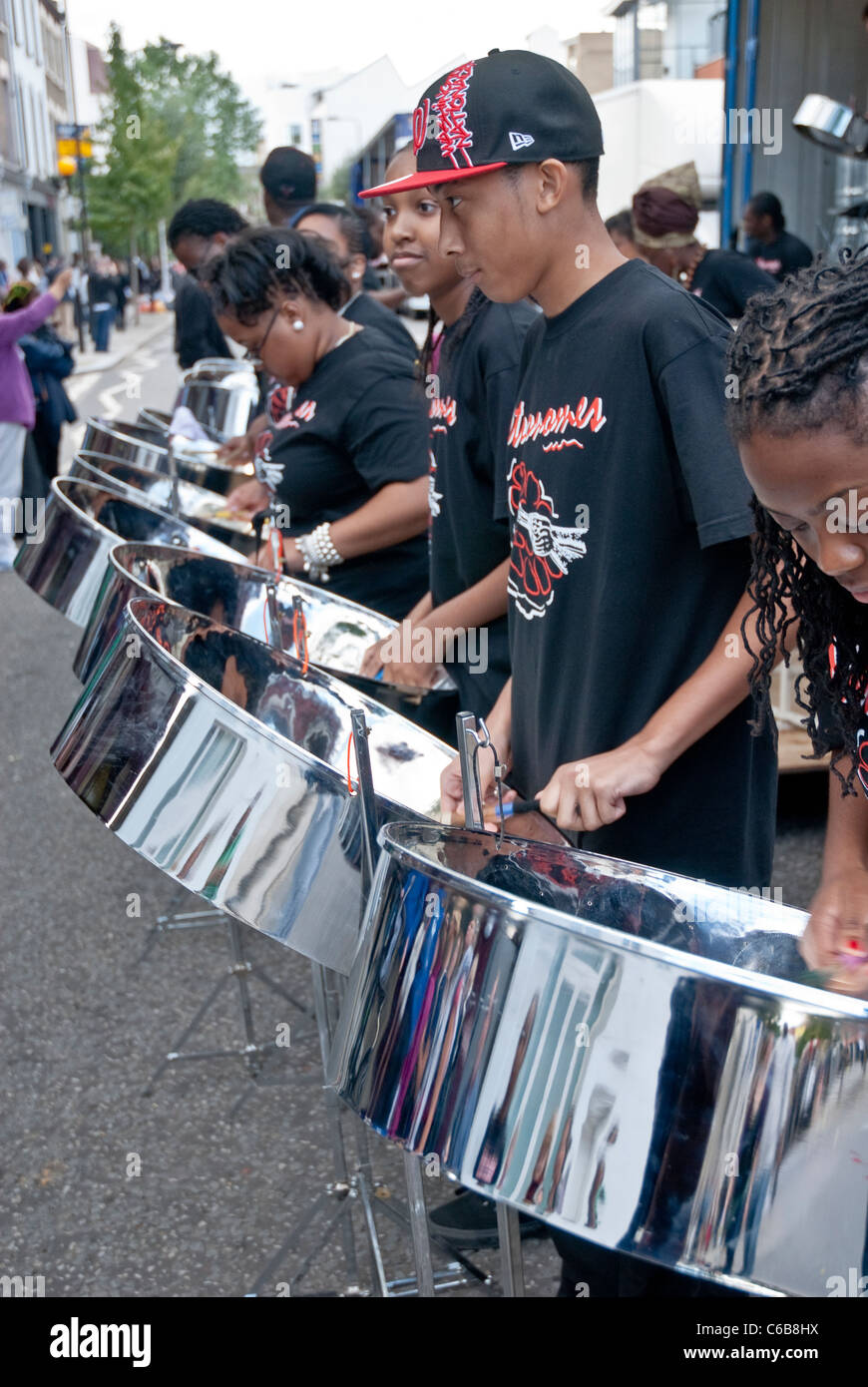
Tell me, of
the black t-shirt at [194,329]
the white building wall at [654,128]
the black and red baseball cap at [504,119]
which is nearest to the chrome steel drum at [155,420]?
the black t-shirt at [194,329]

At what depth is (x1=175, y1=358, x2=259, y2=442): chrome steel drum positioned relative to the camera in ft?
11.4

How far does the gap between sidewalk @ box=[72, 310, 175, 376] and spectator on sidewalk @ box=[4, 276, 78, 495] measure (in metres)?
4.21

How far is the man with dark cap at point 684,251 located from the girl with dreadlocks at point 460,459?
1603 mm

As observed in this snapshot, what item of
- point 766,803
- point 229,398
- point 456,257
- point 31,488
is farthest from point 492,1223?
point 31,488

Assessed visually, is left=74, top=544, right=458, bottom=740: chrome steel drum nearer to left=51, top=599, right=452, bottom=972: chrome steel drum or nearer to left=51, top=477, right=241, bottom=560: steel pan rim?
left=51, top=477, right=241, bottom=560: steel pan rim

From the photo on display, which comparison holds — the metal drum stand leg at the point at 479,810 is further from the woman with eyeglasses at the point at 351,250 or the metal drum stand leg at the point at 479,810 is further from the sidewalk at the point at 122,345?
the sidewalk at the point at 122,345

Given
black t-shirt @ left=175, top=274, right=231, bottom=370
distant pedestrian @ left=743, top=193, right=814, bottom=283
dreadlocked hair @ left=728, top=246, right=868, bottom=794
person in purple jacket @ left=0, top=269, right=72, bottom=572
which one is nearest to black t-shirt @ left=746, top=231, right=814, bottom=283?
distant pedestrian @ left=743, top=193, right=814, bottom=283

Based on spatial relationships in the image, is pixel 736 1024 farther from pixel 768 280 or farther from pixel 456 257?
pixel 768 280

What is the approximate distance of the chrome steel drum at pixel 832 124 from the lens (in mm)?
3678

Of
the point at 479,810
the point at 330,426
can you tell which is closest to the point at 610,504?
the point at 479,810

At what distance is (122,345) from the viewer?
18172 mm

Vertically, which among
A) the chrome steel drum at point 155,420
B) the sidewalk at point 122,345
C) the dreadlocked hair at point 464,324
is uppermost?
the dreadlocked hair at point 464,324

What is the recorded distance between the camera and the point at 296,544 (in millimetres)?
1863

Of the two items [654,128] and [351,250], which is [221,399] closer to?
[351,250]
